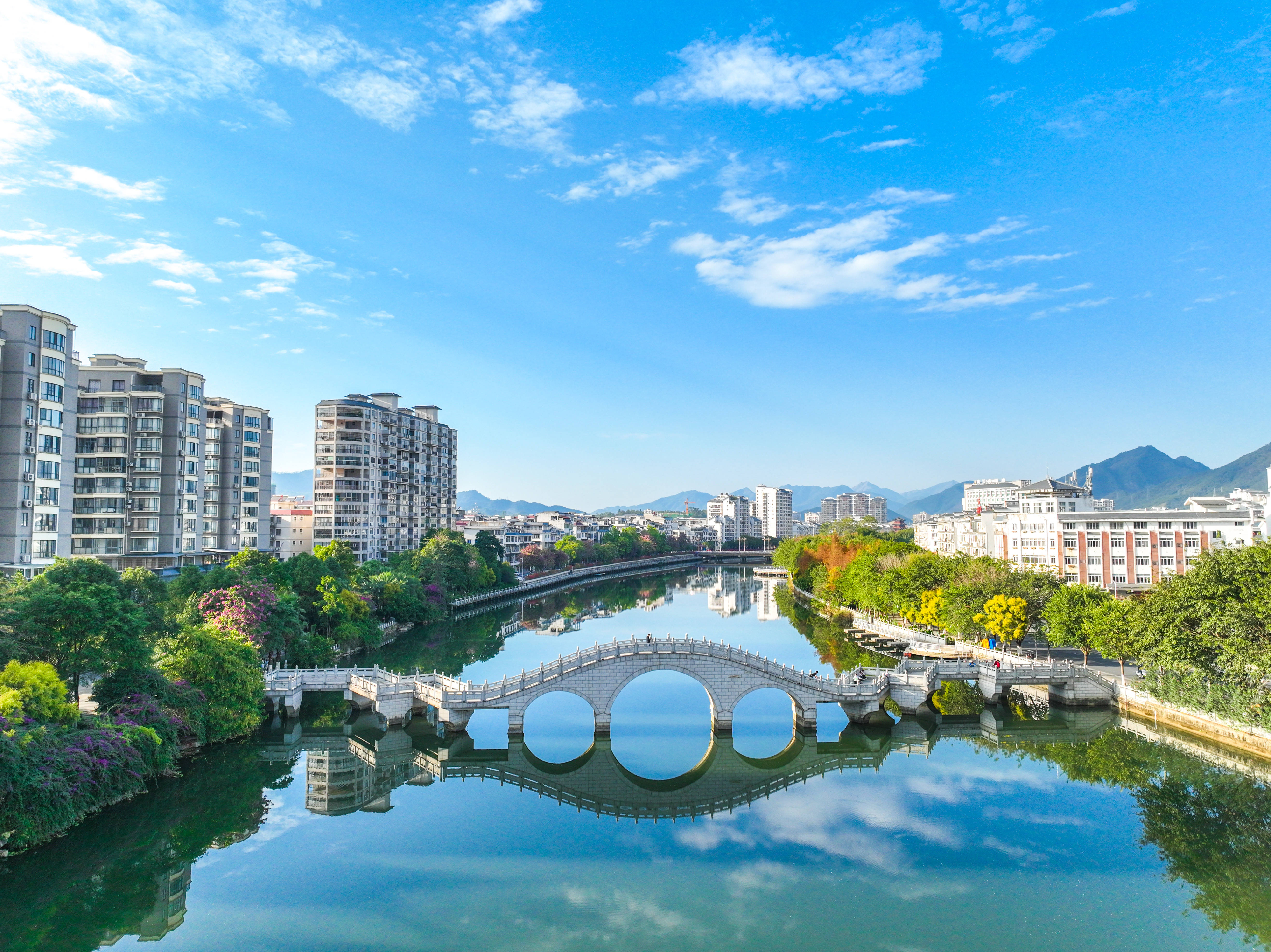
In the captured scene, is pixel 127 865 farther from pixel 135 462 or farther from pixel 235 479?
pixel 235 479

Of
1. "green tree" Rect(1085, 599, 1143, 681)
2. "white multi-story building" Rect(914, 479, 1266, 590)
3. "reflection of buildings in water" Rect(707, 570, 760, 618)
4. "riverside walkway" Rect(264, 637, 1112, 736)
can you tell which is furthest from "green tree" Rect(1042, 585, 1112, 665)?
"reflection of buildings in water" Rect(707, 570, 760, 618)

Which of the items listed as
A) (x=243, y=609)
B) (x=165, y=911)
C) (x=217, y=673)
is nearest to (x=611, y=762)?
(x=217, y=673)

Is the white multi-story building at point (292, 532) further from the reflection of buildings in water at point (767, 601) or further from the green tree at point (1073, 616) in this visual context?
the green tree at point (1073, 616)

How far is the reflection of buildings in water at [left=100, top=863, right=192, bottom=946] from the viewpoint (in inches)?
665

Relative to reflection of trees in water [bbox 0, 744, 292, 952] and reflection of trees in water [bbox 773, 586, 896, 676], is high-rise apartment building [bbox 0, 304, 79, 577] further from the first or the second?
reflection of trees in water [bbox 773, 586, 896, 676]

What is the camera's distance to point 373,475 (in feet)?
239

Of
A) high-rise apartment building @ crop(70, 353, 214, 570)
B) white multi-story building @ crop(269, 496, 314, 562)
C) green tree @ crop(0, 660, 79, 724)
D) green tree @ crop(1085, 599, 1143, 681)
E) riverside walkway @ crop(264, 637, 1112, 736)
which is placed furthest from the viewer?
white multi-story building @ crop(269, 496, 314, 562)

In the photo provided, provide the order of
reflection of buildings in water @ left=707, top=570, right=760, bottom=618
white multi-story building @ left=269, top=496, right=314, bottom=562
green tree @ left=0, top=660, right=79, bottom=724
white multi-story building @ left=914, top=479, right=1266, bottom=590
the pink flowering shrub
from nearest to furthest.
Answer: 1. green tree @ left=0, top=660, right=79, bottom=724
2. the pink flowering shrub
3. white multi-story building @ left=914, top=479, right=1266, bottom=590
4. reflection of buildings in water @ left=707, top=570, right=760, bottom=618
5. white multi-story building @ left=269, top=496, right=314, bottom=562

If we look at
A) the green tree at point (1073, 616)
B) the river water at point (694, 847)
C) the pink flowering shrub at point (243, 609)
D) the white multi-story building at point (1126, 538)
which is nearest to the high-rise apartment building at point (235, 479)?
the pink flowering shrub at point (243, 609)

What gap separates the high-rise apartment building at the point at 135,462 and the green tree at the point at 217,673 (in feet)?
69.6

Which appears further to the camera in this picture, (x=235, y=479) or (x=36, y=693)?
(x=235, y=479)

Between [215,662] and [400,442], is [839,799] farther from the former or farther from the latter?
[400,442]

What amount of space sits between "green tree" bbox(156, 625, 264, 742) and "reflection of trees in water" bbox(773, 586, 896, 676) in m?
24.6

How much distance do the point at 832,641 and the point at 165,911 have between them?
4247 centimetres
